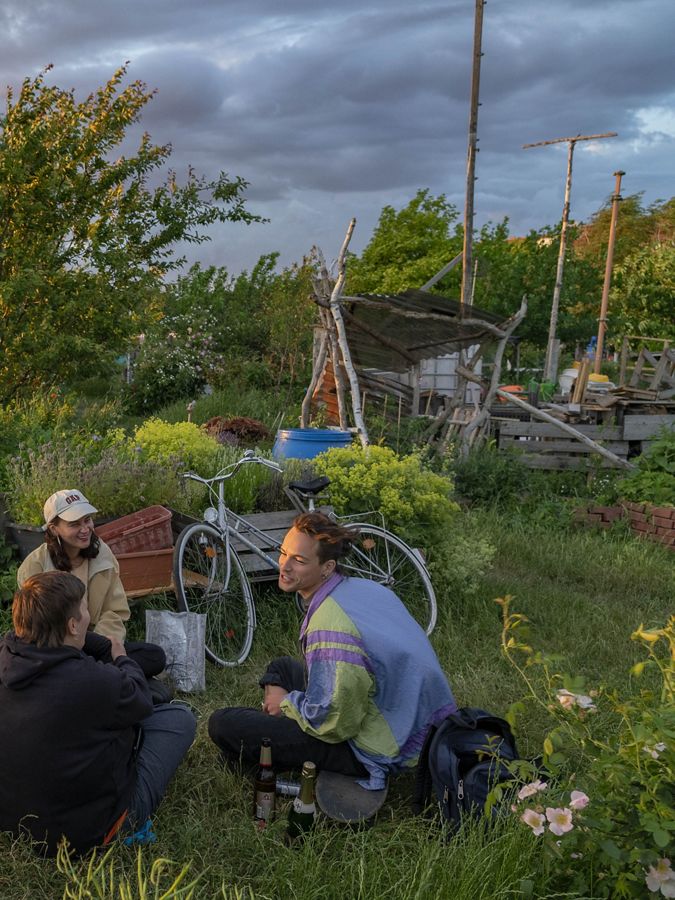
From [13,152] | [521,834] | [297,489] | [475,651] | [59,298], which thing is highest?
[13,152]

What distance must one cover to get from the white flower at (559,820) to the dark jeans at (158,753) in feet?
5.75

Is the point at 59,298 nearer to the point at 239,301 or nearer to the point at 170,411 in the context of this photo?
the point at 170,411

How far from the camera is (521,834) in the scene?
2949mm

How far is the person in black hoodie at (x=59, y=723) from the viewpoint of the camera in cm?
307

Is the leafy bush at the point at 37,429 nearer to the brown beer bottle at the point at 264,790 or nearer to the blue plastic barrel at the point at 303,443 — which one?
the blue plastic barrel at the point at 303,443

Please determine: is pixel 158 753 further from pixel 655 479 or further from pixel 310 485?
pixel 655 479

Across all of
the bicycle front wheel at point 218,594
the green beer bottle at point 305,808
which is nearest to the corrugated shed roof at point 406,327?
the bicycle front wheel at point 218,594

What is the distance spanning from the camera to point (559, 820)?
247 cm

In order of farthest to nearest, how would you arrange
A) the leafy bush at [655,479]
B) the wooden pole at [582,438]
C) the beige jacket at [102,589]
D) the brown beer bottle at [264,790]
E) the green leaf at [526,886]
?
the wooden pole at [582,438] → the leafy bush at [655,479] → the beige jacket at [102,589] → the brown beer bottle at [264,790] → the green leaf at [526,886]

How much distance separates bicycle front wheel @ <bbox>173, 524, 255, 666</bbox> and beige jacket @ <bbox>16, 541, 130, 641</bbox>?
757 millimetres

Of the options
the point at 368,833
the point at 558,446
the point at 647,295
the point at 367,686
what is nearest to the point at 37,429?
the point at 367,686

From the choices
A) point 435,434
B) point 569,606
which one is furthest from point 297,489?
point 435,434

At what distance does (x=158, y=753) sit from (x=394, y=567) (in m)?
2.95

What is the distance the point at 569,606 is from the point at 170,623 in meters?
3.29
